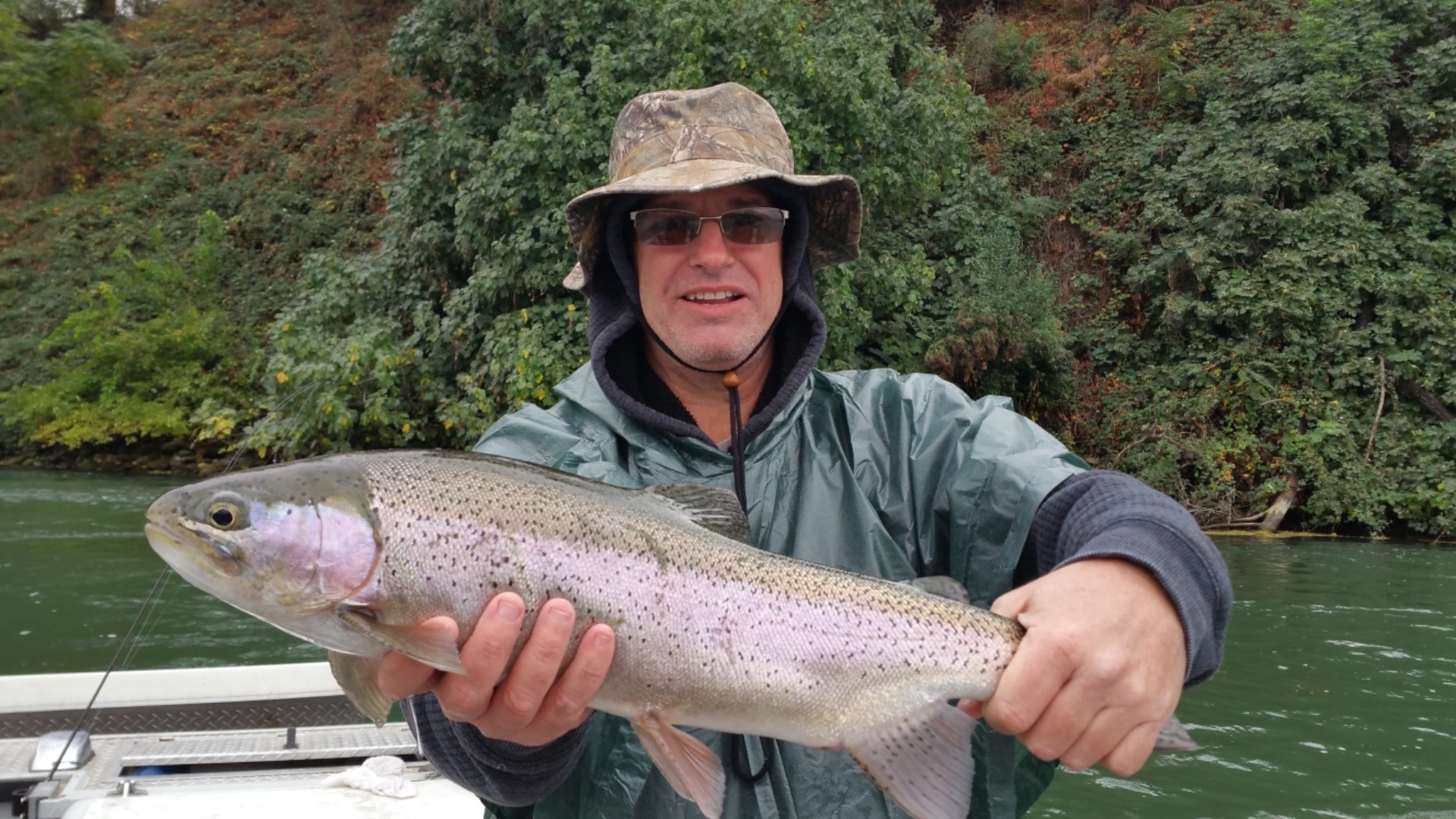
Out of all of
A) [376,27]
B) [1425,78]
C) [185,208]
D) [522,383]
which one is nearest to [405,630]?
[522,383]

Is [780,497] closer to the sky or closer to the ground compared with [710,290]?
closer to the ground

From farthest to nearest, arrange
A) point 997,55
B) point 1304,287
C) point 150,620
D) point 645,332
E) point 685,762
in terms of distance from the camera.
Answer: point 997,55
point 1304,287
point 150,620
point 645,332
point 685,762

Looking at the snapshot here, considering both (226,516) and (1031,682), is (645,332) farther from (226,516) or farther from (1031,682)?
(1031,682)

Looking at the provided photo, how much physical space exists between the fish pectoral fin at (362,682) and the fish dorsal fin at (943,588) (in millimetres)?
1081

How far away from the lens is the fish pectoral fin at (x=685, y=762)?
6.62ft

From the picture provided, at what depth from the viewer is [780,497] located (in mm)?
2480

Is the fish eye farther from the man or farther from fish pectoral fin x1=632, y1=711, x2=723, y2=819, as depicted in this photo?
fish pectoral fin x1=632, y1=711, x2=723, y2=819

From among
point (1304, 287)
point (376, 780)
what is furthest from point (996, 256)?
point (376, 780)

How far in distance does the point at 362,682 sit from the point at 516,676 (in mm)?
360

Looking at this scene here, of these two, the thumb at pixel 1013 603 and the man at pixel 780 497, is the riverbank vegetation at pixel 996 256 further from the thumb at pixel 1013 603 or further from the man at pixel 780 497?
the thumb at pixel 1013 603

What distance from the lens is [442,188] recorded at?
622 inches

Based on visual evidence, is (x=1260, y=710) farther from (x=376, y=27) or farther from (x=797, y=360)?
(x=376, y=27)

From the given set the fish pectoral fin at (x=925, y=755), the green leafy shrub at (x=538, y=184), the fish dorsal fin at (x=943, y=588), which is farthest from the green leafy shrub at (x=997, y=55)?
the fish pectoral fin at (x=925, y=755)

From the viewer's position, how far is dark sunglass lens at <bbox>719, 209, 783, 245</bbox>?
105 inches
